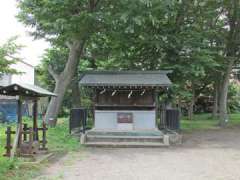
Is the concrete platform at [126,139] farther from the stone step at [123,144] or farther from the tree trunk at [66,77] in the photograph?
the tree trunk at [66,77]

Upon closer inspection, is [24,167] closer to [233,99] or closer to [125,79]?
[125,79]

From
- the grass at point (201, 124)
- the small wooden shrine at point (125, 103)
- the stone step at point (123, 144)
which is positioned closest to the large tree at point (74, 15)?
→ the small wooden shrine at point (125, 103)

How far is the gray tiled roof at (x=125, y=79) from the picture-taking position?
16.0 metres

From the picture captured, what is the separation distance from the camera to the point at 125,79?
1670 centimetres

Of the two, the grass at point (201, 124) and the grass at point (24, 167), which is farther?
the grass at point (201, 124)

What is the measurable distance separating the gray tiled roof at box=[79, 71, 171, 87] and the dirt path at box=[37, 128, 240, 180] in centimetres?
356

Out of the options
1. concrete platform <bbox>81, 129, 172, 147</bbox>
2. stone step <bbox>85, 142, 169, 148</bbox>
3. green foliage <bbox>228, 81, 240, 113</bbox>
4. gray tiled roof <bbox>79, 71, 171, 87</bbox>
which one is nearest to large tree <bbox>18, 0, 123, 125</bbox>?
gray tiled roof <bbox>79, 71, 171, 87</bbox>

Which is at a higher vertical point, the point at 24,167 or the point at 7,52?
the point at 7,52

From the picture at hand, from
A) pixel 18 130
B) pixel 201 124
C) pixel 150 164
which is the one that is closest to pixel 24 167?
pixel 18 130

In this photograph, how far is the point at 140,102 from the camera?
1692 centimetres

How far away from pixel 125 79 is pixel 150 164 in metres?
7.25

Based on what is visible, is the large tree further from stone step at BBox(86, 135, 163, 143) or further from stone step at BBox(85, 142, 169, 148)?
stone step at BBox(85, 142, 169, 148)

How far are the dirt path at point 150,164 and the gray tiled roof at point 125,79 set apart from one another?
3.56 metres

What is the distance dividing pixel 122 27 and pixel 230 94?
30.2 metres
